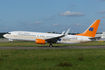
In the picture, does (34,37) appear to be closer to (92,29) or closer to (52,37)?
(52,37)

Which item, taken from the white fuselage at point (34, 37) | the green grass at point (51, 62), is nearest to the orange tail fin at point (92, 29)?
the white fuselage at point (34, 37)

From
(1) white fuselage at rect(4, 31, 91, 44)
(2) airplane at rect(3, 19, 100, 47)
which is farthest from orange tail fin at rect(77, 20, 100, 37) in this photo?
(1) white fuselage at rect(4, 31, 91, 44)

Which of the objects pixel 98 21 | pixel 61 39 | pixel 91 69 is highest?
pixel 98 21

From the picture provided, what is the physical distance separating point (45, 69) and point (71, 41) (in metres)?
25.1

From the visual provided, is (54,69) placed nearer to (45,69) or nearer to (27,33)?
(45,69)

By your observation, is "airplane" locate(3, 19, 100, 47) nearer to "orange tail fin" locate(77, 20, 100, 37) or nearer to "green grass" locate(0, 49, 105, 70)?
"orange tail fin" locate(77, 20, 100, 37)

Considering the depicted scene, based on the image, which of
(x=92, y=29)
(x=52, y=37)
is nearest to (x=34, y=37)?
(x=52, y=37)

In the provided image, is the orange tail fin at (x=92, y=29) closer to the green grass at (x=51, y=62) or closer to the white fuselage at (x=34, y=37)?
the white fuselage at (x=34, y=37)

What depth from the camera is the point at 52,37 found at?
33969mm

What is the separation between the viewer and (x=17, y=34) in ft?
112

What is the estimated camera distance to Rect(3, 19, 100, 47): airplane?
3391 centimetres

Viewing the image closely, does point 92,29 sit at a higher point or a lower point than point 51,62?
higher

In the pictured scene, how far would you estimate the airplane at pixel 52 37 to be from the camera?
111 feet

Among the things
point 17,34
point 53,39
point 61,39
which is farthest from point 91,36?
point 17,34
